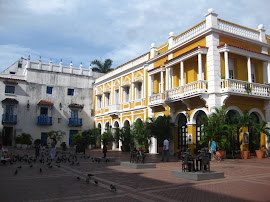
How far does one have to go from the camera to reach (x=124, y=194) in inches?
277

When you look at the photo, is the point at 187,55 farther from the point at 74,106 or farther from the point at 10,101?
the point at 10,101

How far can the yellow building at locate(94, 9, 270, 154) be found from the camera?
18.3 metres

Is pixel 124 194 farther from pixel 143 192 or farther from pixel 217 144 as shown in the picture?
pixel 217 144

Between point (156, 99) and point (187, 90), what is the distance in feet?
14.7

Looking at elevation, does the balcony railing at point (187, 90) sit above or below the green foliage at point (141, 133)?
above

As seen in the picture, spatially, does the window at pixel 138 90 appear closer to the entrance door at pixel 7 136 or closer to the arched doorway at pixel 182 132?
the arched doorway at pixel 182 132

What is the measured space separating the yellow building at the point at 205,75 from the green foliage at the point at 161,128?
1.93ft

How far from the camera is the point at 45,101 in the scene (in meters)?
34.0

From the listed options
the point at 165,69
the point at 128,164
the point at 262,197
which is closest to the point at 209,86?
the point at 165,69

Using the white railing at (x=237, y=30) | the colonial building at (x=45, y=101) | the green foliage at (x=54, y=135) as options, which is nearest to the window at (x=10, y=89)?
the colonial building at (x=45, y=101)

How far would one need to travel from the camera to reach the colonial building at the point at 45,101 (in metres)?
32.1

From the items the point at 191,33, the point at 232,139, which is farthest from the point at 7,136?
the point at 232,139

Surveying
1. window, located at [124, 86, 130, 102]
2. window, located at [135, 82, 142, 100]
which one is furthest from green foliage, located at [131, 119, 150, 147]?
window, located at [124, 86, 130, 102]

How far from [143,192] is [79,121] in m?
29.7
